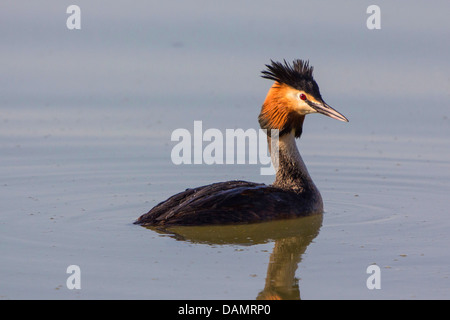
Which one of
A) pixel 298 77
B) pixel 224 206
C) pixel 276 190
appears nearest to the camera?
pixel 224 206

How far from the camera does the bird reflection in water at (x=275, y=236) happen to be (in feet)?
31.1

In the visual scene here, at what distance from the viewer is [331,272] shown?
9.18 meters

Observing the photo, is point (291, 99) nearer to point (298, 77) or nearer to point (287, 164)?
point (298, 77)

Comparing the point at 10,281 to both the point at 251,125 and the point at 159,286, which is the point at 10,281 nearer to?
the point at 159,286

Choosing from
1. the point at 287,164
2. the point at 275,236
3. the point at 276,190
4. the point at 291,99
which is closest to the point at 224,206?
the point at 275,236

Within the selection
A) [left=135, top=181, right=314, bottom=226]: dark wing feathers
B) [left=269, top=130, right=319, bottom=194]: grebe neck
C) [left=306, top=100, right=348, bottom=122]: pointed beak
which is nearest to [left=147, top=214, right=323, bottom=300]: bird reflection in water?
[left=135, top=181, right=314, bottom=226]: dark wing feathers

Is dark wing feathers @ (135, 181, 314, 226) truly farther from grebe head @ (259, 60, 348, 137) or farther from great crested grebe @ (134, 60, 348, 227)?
grebe head @ (259, 60, 348, 137)

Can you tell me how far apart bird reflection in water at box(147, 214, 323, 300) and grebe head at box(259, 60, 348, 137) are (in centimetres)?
129

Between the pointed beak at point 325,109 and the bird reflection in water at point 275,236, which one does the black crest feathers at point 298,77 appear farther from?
the bird reflection in water at point 275,236

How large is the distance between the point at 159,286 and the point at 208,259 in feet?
3.45

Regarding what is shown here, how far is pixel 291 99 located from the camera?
12.1 meters

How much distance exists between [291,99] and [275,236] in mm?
2106

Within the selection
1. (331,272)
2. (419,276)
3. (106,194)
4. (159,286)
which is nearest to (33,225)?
(106,194)

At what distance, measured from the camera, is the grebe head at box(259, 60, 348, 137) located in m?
12.0
